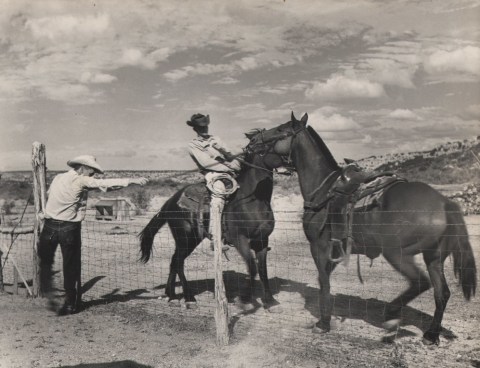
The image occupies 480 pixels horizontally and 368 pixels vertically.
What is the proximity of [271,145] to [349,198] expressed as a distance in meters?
1.39

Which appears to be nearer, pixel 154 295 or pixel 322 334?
pixel 322 334

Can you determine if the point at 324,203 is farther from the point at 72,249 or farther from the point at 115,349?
the point at 72,249

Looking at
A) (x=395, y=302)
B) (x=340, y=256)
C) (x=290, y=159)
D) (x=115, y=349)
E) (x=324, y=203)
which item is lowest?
(x=115, y=349)

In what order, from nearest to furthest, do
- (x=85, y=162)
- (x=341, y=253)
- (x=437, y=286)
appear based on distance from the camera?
(x=437, y=286)
(x=341, y=253)
(x=85, y=162)

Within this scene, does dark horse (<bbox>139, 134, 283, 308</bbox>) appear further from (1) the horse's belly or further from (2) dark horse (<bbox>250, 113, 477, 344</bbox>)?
(1) the horse's belly

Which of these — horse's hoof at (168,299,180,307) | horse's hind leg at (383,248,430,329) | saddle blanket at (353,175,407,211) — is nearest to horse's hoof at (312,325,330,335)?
horse's hind leg at (383,248,430,329)

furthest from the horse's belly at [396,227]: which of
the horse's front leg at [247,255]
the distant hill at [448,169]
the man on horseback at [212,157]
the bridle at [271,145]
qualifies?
the distant hill at [448,169]

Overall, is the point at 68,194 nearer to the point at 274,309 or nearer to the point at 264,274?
the point at 264,274

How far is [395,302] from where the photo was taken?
5488 millimetres

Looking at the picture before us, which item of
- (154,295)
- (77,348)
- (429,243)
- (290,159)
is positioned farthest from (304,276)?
(77,348)

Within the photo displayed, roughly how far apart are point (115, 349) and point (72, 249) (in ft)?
6.95

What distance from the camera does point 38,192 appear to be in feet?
26.2

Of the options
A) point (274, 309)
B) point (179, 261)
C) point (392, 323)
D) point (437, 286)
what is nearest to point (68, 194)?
point (179, 261)

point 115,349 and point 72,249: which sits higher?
point 72,249
